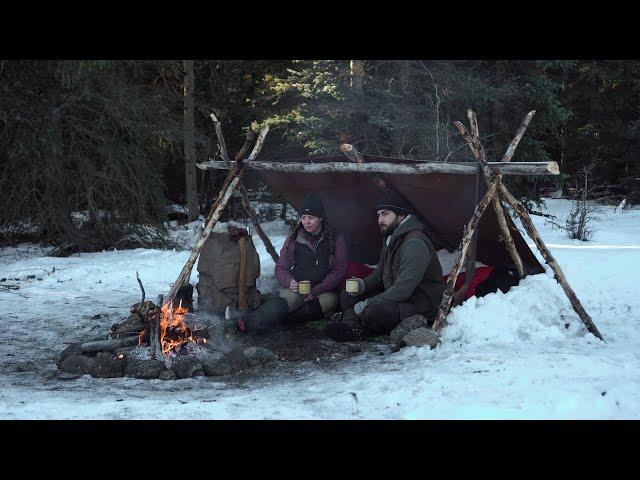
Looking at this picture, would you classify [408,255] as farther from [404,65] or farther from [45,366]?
[404,65]

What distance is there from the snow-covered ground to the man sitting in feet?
1.35

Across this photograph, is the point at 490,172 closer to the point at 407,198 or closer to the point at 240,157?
the point at 407,198

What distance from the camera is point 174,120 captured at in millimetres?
14047

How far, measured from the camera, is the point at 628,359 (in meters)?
5.70

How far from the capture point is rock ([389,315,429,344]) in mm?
6398

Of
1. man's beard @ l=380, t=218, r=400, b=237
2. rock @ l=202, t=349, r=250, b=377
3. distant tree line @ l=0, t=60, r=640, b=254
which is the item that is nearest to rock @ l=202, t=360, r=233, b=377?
rock @ l=202, t=349, r=250, b=377

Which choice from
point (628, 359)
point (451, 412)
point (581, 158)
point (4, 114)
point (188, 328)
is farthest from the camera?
point (581, 158)

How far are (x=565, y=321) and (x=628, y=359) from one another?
3.44 feet

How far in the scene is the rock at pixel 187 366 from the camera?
5.64m

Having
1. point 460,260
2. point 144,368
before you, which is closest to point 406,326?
point 460,260

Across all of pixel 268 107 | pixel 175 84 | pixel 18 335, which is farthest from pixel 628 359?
pixel 175 84

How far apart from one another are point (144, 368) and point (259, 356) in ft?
3.22

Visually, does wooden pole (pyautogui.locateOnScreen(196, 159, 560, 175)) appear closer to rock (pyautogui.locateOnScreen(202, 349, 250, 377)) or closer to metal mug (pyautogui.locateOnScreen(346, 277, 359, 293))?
metal mug (pyautogui.locateOnScreen(346, 277, 359, 293))

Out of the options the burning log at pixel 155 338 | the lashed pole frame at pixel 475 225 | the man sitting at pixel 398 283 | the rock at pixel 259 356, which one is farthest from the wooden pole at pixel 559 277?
the burning log at pixel 155 338
